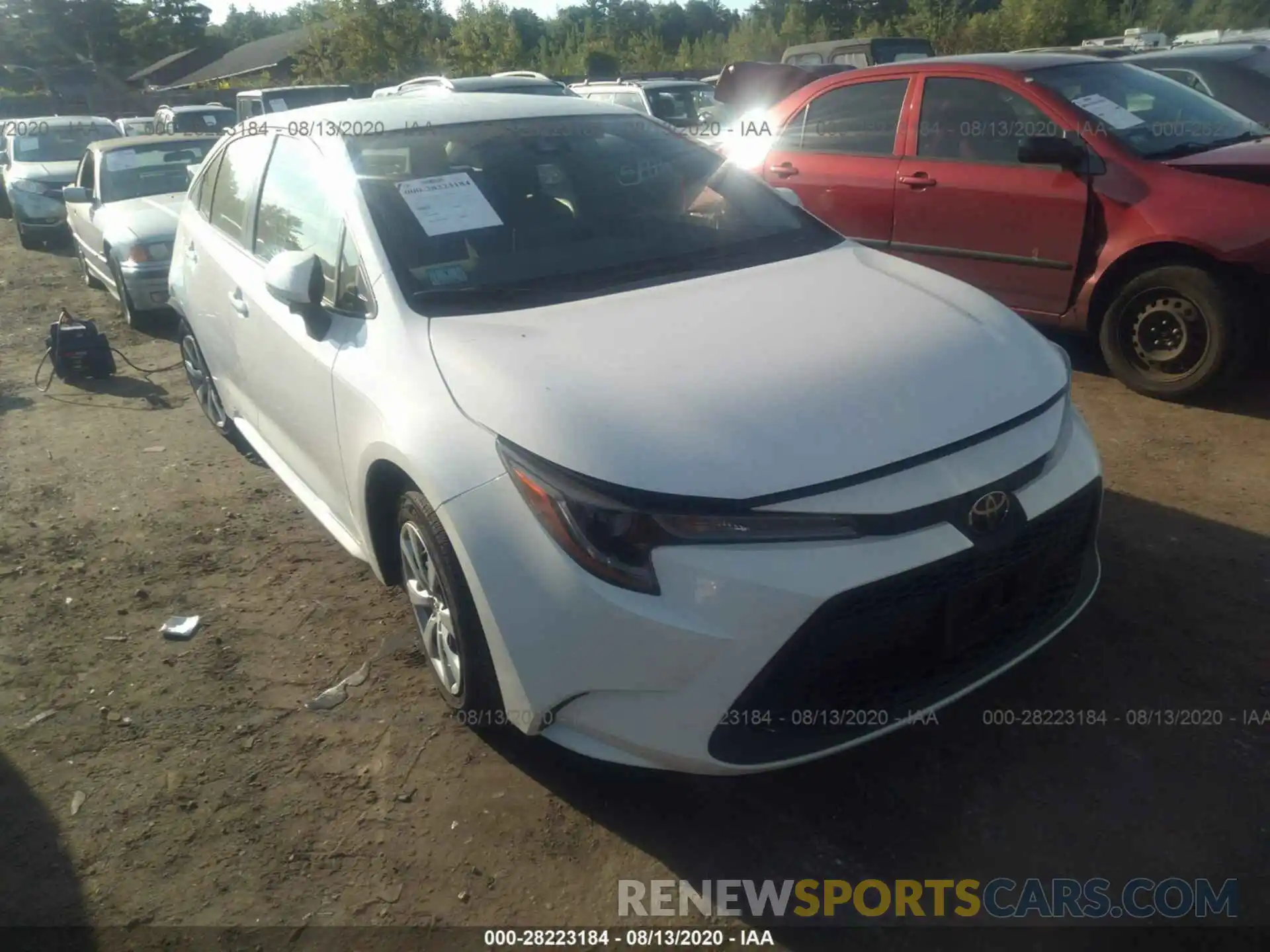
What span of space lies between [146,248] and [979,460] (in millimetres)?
7312

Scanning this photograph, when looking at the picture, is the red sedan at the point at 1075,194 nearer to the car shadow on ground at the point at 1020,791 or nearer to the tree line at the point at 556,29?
the car shadow on ground at the point at 1020,791

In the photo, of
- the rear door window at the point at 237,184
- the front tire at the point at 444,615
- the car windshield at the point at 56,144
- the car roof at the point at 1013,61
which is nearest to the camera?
the front tire at the point at 444,615

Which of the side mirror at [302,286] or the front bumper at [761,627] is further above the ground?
the side mirror at [302,286]

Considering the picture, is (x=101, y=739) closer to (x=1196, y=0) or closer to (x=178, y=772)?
(x=178, y=772)

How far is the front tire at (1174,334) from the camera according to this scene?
4.64 metres

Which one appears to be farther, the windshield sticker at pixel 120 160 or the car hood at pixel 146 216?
the windshield sticker at pixel 120 160

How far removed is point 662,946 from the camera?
2252 millimetres

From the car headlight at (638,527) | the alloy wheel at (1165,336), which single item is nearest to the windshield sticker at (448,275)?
the car headlight at (638,527)

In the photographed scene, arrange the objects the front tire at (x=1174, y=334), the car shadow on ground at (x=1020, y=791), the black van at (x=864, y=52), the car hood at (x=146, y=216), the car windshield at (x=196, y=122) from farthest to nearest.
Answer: the black van at (x=864, y=52) < the car windshield at (x=196, y=122) < the car hood at (x=146, y=216) < the front tire at (x=1174, y=334) < the car shadow on ground at (x=1020, y=791)

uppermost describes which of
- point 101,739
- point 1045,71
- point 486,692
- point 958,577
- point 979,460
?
point 1045,71

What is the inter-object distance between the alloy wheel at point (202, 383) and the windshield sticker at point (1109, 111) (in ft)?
15.7

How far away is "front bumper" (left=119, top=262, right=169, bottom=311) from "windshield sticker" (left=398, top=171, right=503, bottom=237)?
5425mm

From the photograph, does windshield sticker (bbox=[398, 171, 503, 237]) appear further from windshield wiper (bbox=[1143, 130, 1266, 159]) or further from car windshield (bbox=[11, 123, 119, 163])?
car windshield (bbox=[11, 123, 119, 163])

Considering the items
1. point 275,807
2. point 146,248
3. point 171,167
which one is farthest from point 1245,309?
point 171,167
